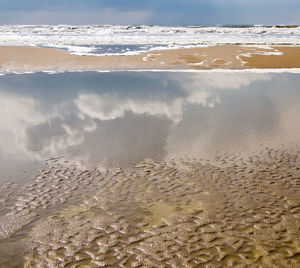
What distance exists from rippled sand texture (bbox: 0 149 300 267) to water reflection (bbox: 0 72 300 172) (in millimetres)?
889

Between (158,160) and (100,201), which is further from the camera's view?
(158,160)

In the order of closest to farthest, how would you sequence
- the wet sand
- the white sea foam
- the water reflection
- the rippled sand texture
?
the rippled sand texture, the water reflection, the wet sand, the white sea foam

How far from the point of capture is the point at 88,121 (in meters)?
9.62

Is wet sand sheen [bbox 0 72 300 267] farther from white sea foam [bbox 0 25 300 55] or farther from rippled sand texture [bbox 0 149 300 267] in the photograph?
white sea foam [bbox 0 25 300 55]

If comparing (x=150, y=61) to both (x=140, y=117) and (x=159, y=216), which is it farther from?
(x=159, y=216)

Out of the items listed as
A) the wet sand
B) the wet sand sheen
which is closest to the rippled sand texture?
the wet sand sheen

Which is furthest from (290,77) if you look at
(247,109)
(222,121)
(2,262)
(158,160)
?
(2,262)

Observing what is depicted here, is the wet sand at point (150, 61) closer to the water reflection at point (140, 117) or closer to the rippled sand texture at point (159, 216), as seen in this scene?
the water reflection at point (140, 117)

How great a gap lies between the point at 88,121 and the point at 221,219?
5.80 metres

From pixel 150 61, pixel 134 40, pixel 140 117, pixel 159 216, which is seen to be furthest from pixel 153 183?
pixel 134 40

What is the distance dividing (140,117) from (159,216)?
520 centimetres

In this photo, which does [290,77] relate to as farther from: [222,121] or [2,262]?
[2,262]

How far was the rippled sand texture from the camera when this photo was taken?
4.21 metres

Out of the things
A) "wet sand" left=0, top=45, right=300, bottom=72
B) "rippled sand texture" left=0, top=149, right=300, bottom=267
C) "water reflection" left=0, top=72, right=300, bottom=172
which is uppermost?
"wet sand" left=0, top=45, right=300, bottom=72
